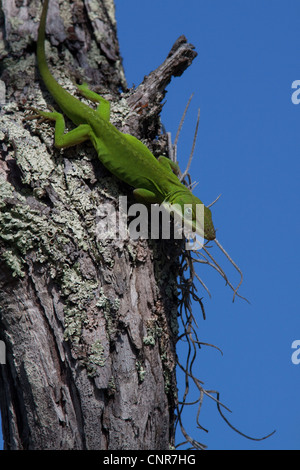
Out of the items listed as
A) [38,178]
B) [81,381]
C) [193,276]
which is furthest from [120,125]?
[81,381]

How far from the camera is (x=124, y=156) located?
3465mm

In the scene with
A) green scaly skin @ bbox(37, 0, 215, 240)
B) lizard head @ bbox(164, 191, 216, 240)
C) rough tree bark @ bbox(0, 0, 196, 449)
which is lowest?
rough tree bark @ bbox(0, 0, 196, 449)

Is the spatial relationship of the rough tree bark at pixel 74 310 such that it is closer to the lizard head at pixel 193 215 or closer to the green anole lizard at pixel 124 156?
the green anole lizard at pixel 124 156

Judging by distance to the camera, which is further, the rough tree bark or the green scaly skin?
the green scaly skin

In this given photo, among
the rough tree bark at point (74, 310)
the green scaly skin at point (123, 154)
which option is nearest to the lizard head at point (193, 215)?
the green scaly skin at point (123, 154)

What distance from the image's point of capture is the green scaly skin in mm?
3457

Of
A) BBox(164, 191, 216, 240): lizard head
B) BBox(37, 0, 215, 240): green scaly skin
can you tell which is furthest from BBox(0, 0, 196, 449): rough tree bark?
BBox(164, 191, 216, 240): lizard head

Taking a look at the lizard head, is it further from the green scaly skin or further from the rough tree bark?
the rough tree bark

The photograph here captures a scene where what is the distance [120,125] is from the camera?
12.3ft

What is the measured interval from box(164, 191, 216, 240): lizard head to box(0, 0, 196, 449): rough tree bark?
0.71 ft

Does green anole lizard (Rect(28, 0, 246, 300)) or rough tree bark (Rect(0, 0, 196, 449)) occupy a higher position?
green anole lizard (Rect(28, 0, 246, 300))

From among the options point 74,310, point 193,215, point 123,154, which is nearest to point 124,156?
point 123,154

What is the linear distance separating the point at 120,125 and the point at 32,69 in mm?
858

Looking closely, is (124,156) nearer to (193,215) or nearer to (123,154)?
(123,154)
